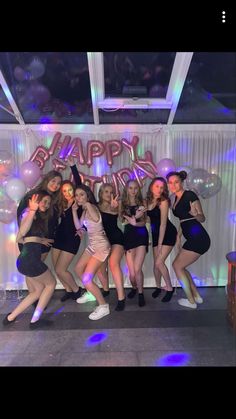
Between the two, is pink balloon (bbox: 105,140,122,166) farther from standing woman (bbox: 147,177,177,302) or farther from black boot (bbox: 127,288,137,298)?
black boot (bbox: 127,288,137,298)

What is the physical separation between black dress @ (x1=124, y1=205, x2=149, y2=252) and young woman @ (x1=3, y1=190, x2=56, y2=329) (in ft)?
3.72

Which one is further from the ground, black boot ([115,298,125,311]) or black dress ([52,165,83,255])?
black dress ([52,165,83,255])

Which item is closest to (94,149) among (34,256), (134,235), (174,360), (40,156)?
(40,156)

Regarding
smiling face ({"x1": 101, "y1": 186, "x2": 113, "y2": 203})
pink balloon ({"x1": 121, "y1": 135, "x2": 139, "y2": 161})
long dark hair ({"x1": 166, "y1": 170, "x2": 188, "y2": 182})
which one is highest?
pink balloon ({"x1": 121, "y1": 135, "x2": 139, "y2": 161})

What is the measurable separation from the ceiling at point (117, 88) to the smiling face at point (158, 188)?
3.35ft

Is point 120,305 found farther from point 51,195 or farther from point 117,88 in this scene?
point 117,88

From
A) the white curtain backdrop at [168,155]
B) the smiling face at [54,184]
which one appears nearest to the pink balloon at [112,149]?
the white curtain backdrop at [168,155]

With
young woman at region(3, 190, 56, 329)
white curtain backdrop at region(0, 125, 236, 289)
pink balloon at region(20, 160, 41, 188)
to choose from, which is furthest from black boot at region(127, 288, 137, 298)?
pink balloon at region(20, 160, 41, 188)

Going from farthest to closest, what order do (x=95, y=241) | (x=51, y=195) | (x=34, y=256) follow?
1. (x=51, y=195)
2. (x=95, y=241)
3. (x=34, y=256)

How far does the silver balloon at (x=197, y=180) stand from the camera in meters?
4.66

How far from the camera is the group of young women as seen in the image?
13.8ft

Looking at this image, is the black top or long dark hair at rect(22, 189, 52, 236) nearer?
long dark hair at rect(22, 189, 52, 236)

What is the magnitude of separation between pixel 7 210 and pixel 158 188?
1979mm

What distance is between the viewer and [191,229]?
4422mm
